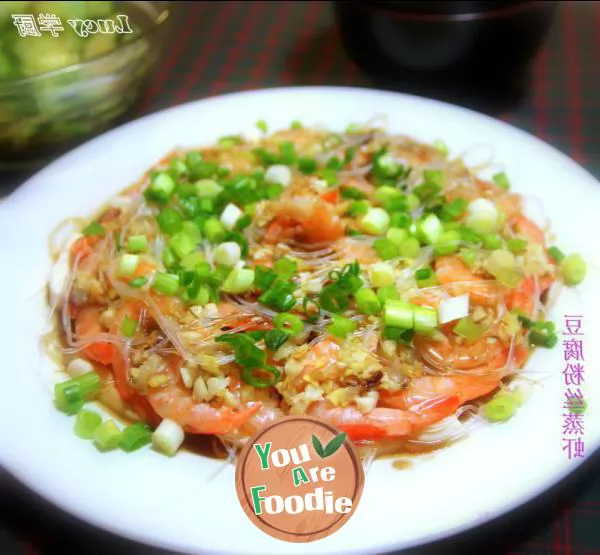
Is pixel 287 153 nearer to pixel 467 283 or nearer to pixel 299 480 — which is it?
pixel 467 283

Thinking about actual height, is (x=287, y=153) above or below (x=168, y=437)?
above

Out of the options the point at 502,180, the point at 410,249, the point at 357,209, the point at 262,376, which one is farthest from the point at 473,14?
the point at 262,376

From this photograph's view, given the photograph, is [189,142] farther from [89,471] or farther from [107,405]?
[89,471]

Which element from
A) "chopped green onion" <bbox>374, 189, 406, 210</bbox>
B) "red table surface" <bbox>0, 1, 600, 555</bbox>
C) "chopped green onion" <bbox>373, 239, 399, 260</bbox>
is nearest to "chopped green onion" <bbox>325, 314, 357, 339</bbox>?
"chopped green onion" <bbox>373, 239, 399, 260</bbox>

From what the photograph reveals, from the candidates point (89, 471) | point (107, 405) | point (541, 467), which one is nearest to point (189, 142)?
point (107, 405)

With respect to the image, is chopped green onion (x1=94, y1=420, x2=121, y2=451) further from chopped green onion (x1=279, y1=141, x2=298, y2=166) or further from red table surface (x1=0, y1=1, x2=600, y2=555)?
chopped green onion (x1=279, y1=141, x2=298, y2=166)

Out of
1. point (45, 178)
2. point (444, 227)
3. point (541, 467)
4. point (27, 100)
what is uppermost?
point (27, 100)
